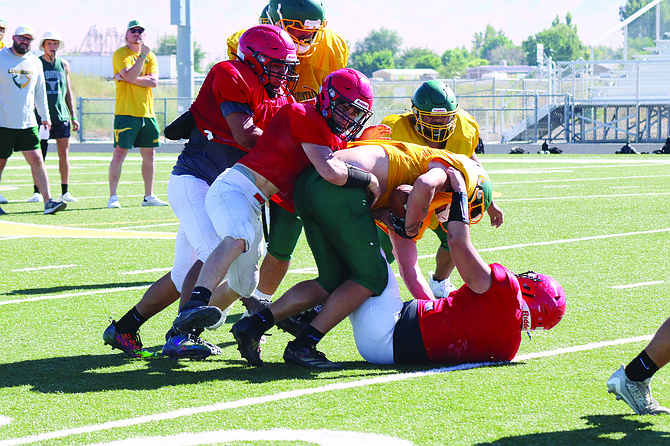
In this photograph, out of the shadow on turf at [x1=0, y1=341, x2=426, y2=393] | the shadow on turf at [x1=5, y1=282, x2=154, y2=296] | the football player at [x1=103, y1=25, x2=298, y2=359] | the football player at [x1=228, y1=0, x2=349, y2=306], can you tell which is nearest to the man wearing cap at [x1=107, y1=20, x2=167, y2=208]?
the shadow on turf at [x1=5, y1=282, x2=154, y2=296]

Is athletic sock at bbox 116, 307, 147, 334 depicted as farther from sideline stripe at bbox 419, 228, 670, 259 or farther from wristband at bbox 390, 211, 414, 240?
sideline stripe at bbox 419, 228, 670, 259

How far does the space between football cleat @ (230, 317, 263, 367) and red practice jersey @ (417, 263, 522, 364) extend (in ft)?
2.84

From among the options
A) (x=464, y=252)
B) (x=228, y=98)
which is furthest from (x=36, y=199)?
(x=464, y=252)

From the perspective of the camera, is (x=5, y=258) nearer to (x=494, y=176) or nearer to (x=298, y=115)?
(x=298, y=115)

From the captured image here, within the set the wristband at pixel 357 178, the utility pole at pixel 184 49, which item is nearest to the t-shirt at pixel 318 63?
the wristband at pixel 357 178

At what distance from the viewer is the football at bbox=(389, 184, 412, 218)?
4660mm

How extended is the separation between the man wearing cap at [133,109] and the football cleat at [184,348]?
7351 mm

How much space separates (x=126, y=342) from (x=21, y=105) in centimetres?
730

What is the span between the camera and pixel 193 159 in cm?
509

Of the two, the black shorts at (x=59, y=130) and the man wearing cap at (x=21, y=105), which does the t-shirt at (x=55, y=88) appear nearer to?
the black shorts at (x=59, y=130)

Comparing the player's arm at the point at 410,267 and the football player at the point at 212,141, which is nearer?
the football player at the point at 212,141

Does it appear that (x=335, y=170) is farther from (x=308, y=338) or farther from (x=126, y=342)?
(x=126, y=342)

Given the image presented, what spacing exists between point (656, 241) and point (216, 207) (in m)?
5.43

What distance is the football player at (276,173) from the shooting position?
4418mm
